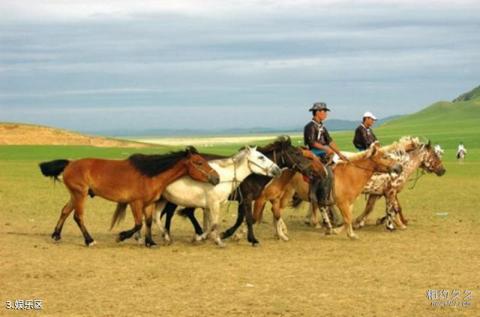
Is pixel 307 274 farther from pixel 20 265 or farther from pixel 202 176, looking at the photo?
pixel 20 265

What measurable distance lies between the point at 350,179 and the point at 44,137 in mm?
58385

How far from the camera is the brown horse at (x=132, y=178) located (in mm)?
12898

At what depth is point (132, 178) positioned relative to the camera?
42.4 ft

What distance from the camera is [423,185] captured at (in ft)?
94.8

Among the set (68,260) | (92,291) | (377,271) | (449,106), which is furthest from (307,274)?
(449,106)

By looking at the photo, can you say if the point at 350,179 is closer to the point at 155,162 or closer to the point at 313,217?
the point at 313,217

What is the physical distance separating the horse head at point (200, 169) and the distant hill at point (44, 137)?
56.1 m

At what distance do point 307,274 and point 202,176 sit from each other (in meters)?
3.11

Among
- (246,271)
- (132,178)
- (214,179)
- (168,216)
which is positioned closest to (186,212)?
(168,216)

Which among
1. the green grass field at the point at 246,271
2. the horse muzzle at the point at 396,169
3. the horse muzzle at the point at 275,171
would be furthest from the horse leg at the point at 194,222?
the horse muzzle at the point at 396,169

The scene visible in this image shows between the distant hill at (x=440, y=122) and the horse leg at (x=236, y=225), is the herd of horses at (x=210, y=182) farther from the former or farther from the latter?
the distant hill at (x=440, y=122)

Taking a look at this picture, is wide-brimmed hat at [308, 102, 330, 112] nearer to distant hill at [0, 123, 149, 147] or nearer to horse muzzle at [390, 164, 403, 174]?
horse muzzle at [390, 164, 403, 174]

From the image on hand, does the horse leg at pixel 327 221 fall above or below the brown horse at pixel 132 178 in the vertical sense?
below

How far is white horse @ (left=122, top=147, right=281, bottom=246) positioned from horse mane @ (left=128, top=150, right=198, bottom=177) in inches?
13.6
